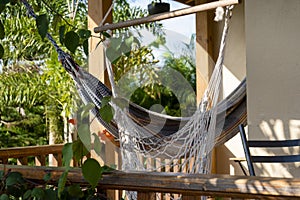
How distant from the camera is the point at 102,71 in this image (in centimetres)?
344

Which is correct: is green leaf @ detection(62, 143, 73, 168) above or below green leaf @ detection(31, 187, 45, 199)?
above

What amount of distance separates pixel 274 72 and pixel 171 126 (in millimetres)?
1029

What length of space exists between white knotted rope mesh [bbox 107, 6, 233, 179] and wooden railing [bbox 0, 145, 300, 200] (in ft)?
4.67

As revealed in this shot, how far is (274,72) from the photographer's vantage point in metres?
2.42

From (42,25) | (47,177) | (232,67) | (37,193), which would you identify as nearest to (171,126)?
(232,67)

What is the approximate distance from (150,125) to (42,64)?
4587mm

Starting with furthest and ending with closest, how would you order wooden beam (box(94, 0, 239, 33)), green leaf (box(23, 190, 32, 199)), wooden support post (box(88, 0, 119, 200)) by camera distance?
1. wooden support post (box(88, 0, 119, 200))
2. wooden beam (box(94, 0, 239, 33))
3. green leaf (box(23, 190, 32, 199))

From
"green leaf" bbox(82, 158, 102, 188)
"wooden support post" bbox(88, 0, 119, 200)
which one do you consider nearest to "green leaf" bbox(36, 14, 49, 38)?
"green leaf" bbox(82, 158, 102, 188)

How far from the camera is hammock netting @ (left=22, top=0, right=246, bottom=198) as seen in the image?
2.90 metres

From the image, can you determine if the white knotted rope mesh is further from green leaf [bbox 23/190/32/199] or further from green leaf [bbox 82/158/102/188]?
green leaf [bbox 82/158/102/188]

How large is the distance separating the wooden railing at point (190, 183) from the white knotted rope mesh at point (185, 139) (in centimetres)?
142

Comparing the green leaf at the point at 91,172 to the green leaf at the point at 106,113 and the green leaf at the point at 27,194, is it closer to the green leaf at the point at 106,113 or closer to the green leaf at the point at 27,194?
the green leaf at the point at 106,113

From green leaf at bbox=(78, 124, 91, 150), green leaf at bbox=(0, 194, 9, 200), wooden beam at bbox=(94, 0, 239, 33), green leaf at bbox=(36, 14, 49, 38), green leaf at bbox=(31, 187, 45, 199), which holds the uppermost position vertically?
wooden beam at bbox=(94, 0, 239, 33)

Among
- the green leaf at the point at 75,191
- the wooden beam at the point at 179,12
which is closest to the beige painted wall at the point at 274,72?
the wooden beam at the point at 179,12
